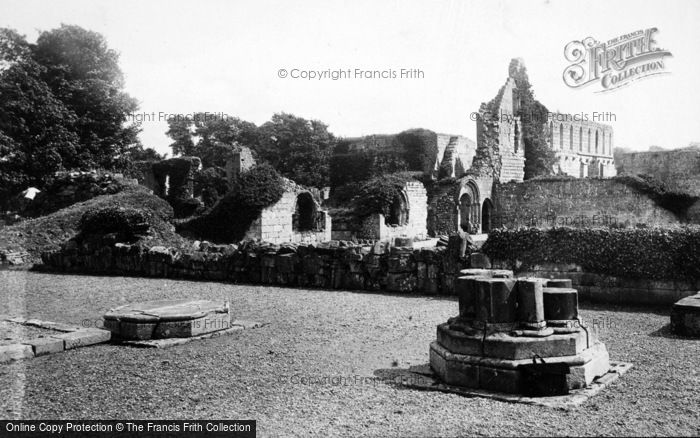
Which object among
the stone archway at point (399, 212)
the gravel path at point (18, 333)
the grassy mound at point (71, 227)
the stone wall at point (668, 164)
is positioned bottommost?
the gravel path at point (18, 333)

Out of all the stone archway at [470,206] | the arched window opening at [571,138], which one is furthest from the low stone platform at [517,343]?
the arched window opening at [571,138]

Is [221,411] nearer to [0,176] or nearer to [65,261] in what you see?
[65,261]

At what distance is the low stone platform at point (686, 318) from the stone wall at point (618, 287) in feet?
5.66

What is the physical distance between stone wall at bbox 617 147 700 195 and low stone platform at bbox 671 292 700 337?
25467mm

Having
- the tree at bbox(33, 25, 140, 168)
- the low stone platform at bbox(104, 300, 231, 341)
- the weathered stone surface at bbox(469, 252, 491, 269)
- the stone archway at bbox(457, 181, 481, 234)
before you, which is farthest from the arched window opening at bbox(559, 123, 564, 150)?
the low stone platform at bbox(104, 300, 231, 341)

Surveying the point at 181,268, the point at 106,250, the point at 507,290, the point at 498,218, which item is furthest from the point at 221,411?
the point at 498,218

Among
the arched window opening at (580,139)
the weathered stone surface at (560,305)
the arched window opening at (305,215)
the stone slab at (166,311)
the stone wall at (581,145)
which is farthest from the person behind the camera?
the arched window opening at (580,139)

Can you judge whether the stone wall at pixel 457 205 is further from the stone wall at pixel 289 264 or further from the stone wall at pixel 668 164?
the stone wall at pixel 289 264

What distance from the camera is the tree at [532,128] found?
35594 mm

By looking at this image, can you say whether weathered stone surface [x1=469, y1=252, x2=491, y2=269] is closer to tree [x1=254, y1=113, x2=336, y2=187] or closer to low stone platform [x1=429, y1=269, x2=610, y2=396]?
low stone platform [x1=429, y1=269, x2=610, y2=396]

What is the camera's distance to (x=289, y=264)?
12641 millimetres

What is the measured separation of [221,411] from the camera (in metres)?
4.57

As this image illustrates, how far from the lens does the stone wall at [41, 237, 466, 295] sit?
11.1m

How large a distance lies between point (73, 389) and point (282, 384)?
75.2 inches
